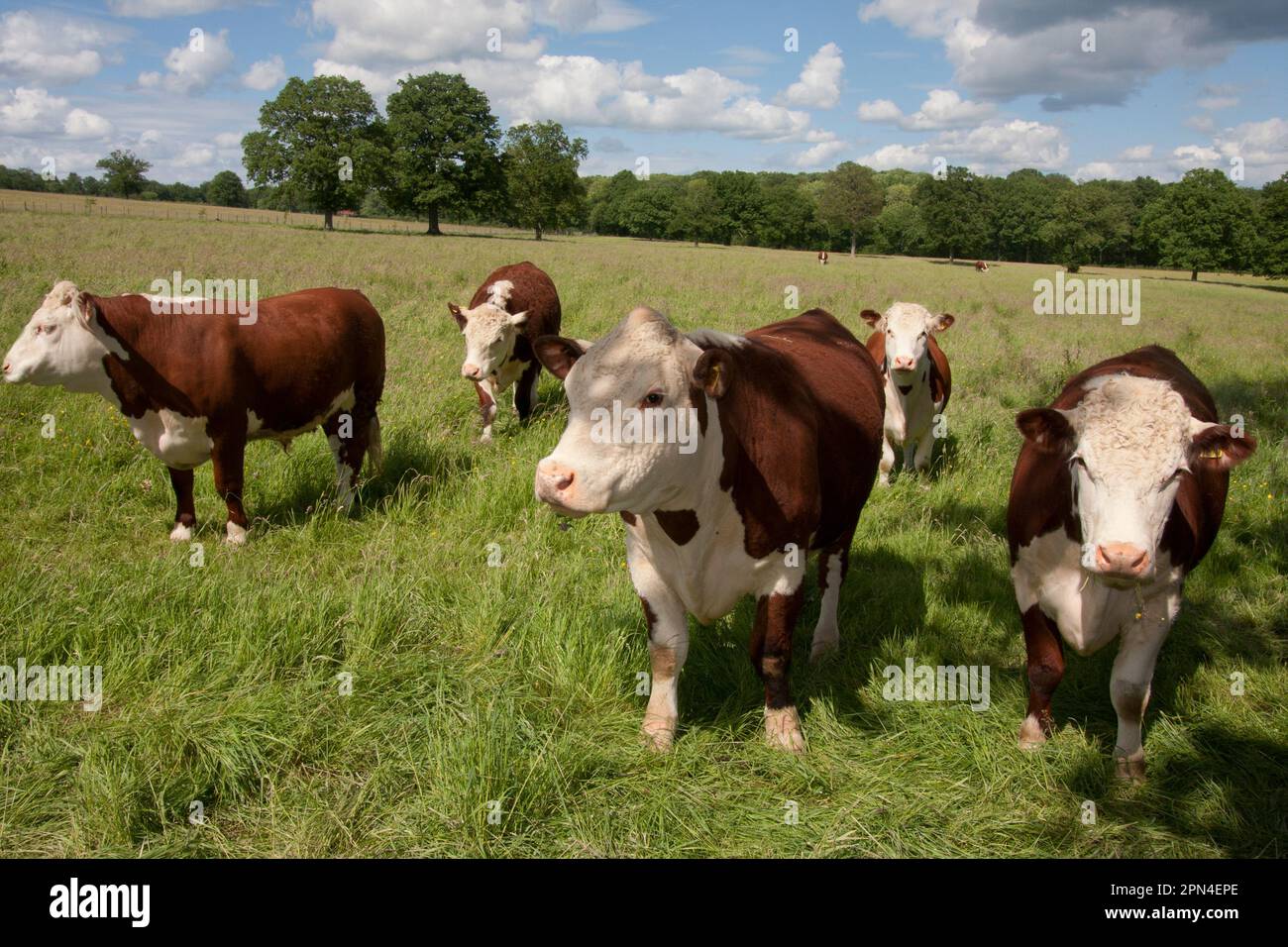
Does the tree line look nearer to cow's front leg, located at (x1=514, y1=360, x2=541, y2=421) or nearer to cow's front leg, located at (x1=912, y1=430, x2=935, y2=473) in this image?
cow's front leg, located at (x1=514, y1=360, x2=541, y2=421)

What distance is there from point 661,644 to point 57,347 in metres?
4.61

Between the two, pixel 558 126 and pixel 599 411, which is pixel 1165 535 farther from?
pixel 558 126

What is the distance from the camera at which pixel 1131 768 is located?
3.74 m

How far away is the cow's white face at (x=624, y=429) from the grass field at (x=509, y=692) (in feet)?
4.39

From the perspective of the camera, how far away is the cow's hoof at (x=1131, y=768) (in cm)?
373

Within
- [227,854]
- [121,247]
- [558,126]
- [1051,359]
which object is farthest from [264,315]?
[558,126]

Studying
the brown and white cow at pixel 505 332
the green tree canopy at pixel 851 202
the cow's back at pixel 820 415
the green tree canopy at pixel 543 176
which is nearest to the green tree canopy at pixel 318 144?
the green tree canopy at pixel 543 176

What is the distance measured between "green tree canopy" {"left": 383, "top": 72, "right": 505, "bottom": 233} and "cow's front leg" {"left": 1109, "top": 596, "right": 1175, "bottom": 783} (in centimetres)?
6034

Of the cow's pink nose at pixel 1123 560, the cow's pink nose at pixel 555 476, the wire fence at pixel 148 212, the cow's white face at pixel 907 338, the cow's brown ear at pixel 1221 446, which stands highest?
the wire fence at pixel 148 212

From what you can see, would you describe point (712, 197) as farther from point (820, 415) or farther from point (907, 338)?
point (820, 415)

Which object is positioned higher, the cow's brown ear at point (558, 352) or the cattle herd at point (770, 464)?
the cow's brown ear at point (558, 352)

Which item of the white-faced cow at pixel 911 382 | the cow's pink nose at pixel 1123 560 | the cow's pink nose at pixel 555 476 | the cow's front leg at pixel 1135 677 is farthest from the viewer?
the white-faced cow at pixel 911 382

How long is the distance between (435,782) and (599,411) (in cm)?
176

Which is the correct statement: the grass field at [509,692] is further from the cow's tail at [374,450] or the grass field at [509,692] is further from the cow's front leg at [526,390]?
the cow's front leg at [526,390]
